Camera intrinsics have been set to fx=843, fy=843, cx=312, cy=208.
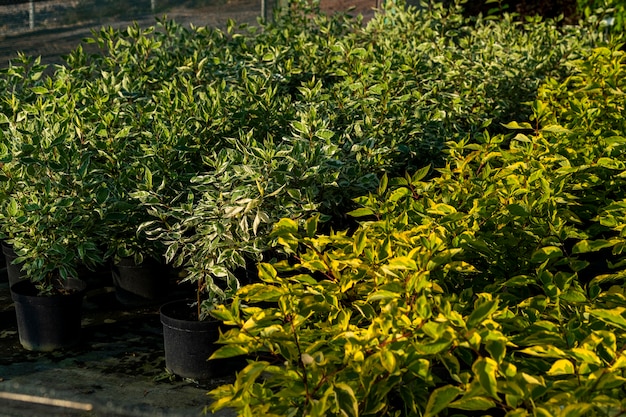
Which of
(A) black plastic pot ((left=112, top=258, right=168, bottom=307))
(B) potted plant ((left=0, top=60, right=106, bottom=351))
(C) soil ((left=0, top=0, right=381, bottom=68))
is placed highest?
(C) soil ((left=0, top=0, right=381, bottom=68))

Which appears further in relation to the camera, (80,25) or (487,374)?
(80,25)

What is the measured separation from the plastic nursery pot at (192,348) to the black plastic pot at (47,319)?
58cm

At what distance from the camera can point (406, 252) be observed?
8.91 ft

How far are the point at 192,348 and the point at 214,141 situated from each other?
1.57 m

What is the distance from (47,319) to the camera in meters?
4.26

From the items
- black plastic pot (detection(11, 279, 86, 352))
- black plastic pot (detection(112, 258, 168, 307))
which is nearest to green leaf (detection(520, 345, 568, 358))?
black plastic pot (detection(11, 279, 86, 352))

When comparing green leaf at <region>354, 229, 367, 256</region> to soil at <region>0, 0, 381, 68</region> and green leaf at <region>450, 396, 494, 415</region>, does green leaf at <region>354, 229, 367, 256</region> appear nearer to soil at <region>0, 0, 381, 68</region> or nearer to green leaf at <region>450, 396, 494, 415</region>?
green leaf at <region>450, 396, 494, 415</region>

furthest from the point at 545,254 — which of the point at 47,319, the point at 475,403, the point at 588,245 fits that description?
the point at 47,319

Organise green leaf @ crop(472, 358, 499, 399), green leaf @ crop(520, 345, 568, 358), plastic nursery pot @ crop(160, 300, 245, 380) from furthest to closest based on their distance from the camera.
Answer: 1. plastic nursery pot @ crop(160, 300, 245, 380)
2. green leaf @ crop(520, 345, 568, 358)
3. green leaf @ crop(472, 358, 499, 399)

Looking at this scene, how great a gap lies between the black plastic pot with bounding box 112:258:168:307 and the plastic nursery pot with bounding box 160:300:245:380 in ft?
3.17

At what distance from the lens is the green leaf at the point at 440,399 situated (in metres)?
2.01

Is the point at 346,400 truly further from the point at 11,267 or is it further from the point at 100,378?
the point at 11,267

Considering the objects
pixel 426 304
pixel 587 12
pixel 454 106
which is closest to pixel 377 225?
pixel 426 304

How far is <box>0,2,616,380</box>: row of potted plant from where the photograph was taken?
160 inches
